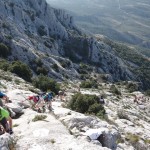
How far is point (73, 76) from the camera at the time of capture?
8394 cm

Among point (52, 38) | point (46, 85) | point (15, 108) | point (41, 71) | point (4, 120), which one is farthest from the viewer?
point (52, 38)

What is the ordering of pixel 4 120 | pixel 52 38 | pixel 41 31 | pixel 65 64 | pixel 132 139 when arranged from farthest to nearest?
1. pixel 52 38
2. pixel 41 31
3. pixel 65 64
4. pixel 132 139
5. pixel 4 120

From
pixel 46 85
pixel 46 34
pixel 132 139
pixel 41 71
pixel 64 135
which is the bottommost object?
pixel 46 34

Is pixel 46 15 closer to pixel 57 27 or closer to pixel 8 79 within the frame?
pixel 57 27

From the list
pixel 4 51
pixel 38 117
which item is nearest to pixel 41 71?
pixel 4 51

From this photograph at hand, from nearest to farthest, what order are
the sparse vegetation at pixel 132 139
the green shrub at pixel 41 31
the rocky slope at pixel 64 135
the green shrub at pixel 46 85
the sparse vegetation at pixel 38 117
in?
the rocky slope at pixel 64 135
the sparse vegetation at pixel 38 117
the sparse vegetation at pixel 132 139
the green shrub at pixel 46 85
the green shrub at pixel 41 31

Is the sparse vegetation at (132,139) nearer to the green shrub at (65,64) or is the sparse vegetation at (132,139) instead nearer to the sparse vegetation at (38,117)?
the sparse vegetation at (38,117)

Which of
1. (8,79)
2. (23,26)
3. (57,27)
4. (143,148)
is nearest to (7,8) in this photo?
(23,26)

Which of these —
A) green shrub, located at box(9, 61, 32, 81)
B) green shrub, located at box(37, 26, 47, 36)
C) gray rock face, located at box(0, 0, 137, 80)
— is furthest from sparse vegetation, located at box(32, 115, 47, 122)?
green shrub, located at box(37, 26, 47, 36)

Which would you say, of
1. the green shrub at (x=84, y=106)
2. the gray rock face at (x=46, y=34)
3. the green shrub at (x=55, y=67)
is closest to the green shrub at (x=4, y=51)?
the green shrub at (x=55, y=67)

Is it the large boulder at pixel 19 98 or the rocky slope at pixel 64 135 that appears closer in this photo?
the rocky slope at pixel 64 135

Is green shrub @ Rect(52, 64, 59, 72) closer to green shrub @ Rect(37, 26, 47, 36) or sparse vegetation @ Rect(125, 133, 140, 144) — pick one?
green shrub @ Rect(37, 26, 47, 36)

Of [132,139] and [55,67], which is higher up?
[132,139]

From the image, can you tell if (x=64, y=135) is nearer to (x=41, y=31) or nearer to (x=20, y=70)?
(x=20, y=70)
